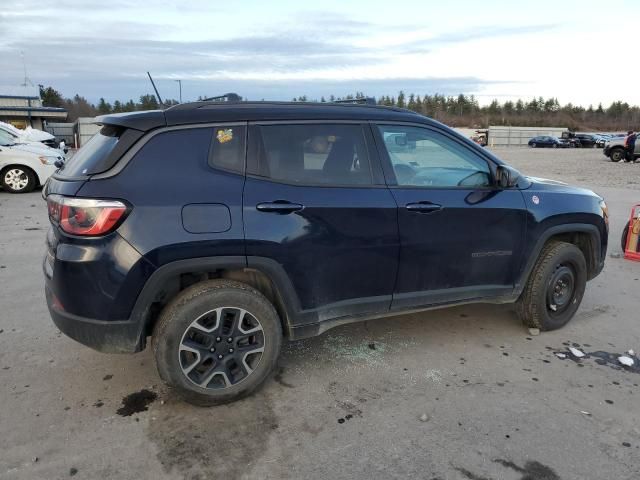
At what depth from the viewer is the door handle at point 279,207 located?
3066mm

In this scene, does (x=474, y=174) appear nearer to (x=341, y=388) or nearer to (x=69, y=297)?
(x=341, y=388)

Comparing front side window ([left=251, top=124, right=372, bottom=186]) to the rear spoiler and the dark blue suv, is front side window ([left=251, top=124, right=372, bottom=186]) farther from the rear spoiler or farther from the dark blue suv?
the rear spoiler

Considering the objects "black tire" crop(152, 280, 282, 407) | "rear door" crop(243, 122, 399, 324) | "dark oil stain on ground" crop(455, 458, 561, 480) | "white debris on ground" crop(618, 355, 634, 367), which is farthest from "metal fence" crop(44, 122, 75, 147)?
"dark oil stain on ground" crop(455, 458, 561, 480)

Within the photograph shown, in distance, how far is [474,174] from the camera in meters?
3.88

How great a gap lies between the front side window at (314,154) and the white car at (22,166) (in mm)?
10177

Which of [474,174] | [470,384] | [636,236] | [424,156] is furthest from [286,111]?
[636,236]

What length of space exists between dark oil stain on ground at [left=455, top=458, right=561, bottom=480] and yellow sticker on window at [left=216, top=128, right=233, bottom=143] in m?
2.28

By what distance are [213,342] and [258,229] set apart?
0.76 metres

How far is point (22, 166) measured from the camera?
39.3ft

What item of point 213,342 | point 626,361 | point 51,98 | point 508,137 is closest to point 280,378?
point 213,342

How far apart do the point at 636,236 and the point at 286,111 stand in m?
5.61

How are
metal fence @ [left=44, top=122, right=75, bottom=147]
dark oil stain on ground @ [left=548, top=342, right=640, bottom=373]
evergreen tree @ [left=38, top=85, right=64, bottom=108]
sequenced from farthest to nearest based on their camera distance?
evergreen tree @ [left=38, top=85, right=64, bottom=108] → metal fence @ [left=44, top=122, right=75, bottom=147] → dark oil stain on ground @ [left=548, top=342, right=640, bottom=373]

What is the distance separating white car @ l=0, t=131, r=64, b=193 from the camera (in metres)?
11.8

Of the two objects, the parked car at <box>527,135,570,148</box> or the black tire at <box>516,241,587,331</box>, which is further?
the parked car at <box>527,135,570,148</box>
